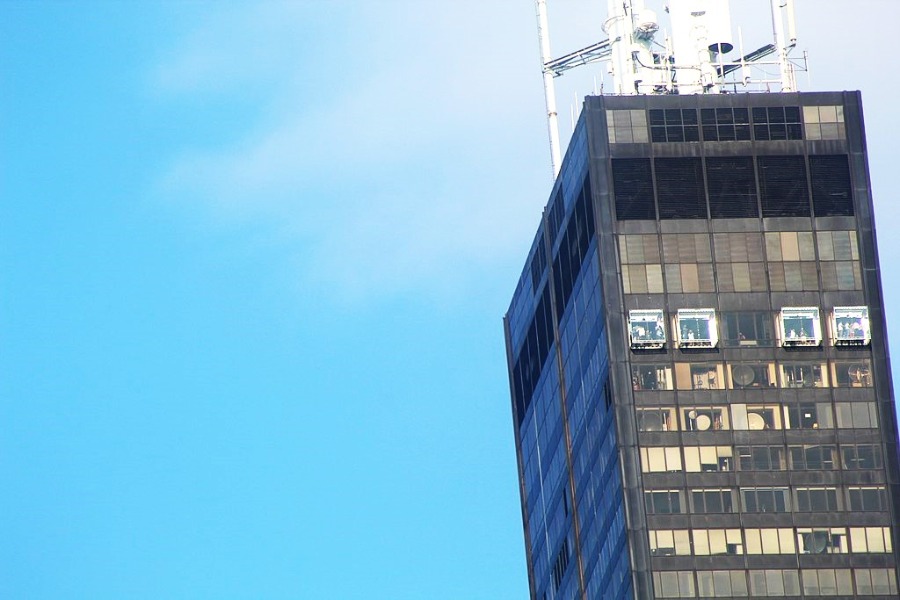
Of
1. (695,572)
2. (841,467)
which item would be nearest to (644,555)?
(695,572)

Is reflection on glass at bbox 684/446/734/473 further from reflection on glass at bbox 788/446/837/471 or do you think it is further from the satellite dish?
the satellite dish

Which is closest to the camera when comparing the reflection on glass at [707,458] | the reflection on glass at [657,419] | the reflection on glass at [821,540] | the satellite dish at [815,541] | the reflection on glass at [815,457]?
the satellite dish at [815,541]

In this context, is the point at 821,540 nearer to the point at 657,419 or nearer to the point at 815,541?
the point at 815,541

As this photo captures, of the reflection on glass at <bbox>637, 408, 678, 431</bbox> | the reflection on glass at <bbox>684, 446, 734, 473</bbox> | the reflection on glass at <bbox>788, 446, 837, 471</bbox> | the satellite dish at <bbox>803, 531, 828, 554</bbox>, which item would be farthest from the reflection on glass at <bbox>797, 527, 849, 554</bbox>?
the reflection on glass at <bbox>637, 408, 678, 431</bbox>

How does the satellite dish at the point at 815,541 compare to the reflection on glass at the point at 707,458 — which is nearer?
the satellite dish at the point at 815,541

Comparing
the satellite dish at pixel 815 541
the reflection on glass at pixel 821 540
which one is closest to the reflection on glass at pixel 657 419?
the reflection on glass at pixel 821 540

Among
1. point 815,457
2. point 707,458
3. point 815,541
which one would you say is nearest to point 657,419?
point 707,458

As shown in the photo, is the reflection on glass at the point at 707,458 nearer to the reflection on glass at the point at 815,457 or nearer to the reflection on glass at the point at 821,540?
the reflection on glass at the point at 815,457

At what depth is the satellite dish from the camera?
197 meters

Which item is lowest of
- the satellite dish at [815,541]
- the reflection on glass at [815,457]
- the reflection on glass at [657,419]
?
the satellite dish at [815,541]

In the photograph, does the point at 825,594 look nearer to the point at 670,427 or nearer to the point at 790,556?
the point at 790,556

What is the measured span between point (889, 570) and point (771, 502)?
33.6 ft

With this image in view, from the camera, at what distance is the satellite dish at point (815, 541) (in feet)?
646

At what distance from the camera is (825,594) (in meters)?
195
